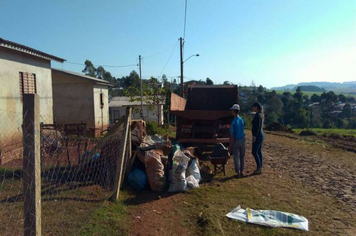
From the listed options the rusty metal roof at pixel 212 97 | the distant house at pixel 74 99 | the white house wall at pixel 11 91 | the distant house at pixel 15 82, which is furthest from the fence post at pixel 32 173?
the distant house at pixel 74 99

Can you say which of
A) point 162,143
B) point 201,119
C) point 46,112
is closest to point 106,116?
point 46,112

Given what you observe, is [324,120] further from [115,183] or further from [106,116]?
[115,183]

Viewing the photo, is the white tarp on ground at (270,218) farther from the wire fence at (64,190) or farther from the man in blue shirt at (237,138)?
the man in blue shirt at (237,138)

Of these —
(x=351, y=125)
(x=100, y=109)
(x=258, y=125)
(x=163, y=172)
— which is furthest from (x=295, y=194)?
(x=351, y=125)

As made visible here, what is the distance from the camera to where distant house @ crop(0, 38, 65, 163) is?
10.7 meters

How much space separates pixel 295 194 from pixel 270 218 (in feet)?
5.41

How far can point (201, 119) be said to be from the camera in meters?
9.91

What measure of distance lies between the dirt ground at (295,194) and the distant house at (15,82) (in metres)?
6.11

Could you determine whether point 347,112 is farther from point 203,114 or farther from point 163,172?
point 163,172

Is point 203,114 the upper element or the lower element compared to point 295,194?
upper

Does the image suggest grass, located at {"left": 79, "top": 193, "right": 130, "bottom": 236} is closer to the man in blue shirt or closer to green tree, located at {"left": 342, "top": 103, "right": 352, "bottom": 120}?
the man in blue shirt

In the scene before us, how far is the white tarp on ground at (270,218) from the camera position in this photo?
4773mm

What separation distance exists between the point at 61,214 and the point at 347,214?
4681mm

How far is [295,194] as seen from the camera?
6.38 metres
